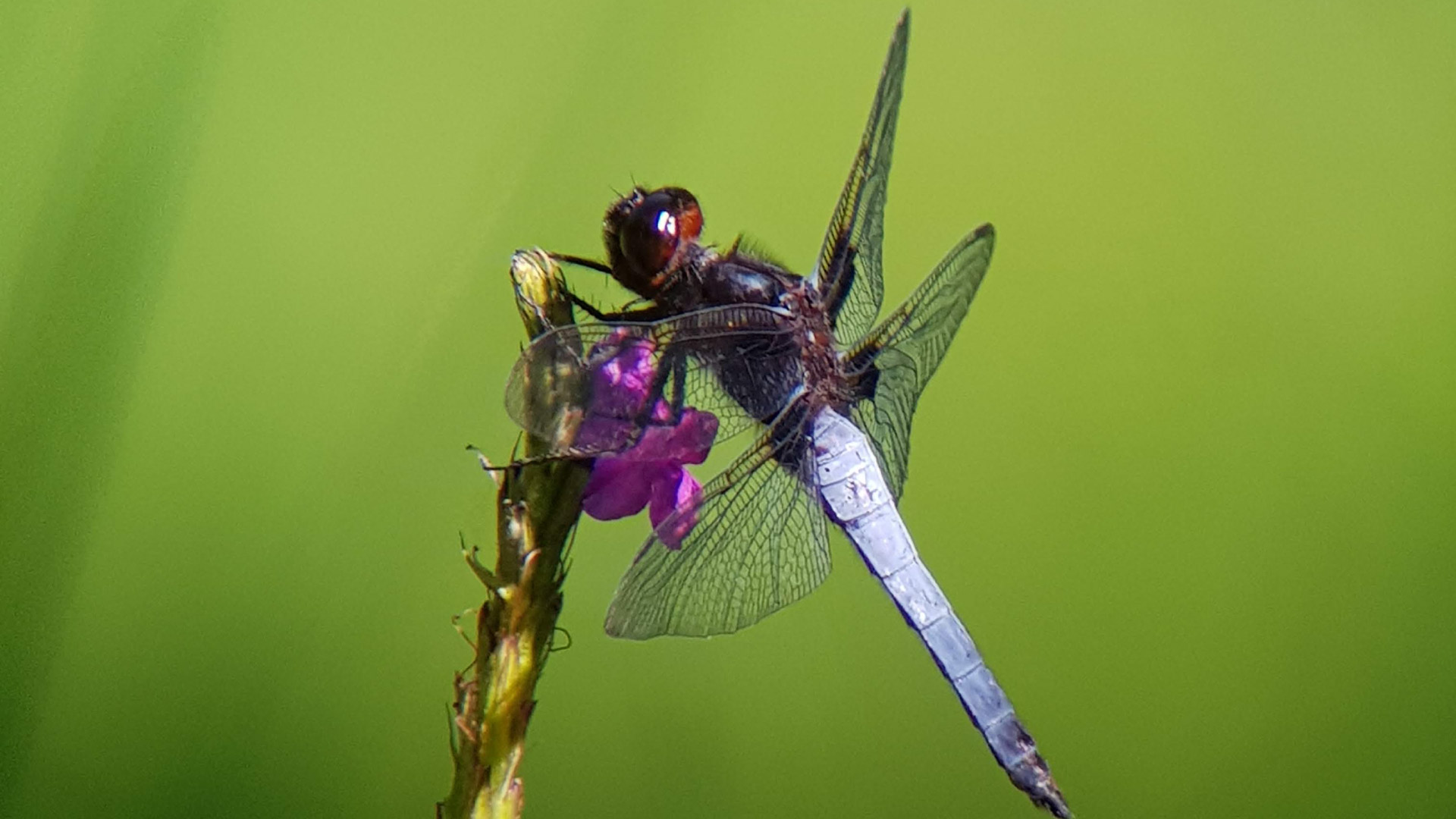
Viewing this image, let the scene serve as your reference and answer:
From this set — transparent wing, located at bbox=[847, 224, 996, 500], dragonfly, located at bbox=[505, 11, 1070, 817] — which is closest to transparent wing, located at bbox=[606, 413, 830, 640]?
dragonfly, located at bbox=[505, 11, 1070, 817]

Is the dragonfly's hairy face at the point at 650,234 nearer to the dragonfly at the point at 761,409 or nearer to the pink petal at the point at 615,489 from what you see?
the dragonfly at the point at 761,409

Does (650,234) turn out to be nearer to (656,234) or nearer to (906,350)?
(656,234)

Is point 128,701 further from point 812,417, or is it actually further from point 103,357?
point 812,417

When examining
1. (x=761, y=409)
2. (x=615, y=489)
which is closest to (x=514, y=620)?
(x=615, y=489)

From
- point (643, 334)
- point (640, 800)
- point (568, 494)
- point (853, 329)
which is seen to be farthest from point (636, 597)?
point (640, 800)

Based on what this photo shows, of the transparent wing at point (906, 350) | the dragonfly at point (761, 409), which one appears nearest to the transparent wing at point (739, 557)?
the dragonfly at point (761, 409)

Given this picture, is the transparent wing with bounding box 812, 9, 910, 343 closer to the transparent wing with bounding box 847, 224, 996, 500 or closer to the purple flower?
the transparent wing with bounding box 847, 224, 996, 500
